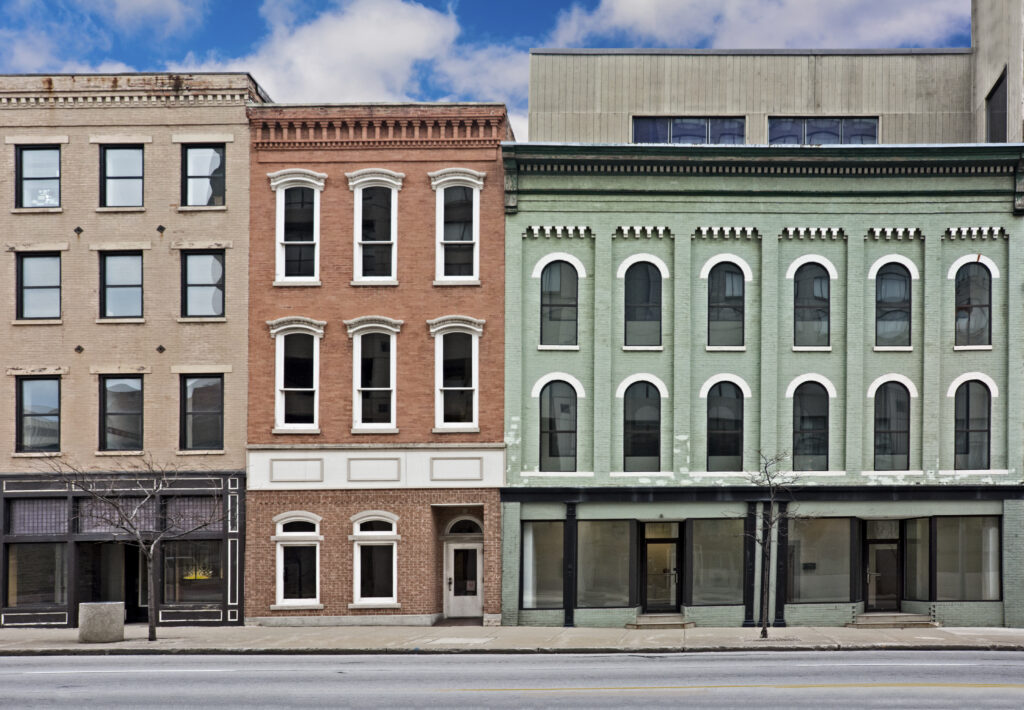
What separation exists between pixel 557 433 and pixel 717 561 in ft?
16.7

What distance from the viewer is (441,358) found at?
82.5ft

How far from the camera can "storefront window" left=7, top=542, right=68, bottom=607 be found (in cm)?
2511

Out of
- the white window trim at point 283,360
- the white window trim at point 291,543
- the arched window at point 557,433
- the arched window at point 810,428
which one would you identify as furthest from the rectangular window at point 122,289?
the arched window at point 810,428

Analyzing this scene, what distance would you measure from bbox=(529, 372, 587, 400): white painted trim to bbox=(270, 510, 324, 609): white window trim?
6217 mm

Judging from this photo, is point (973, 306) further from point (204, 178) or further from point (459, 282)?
point (204, 178)

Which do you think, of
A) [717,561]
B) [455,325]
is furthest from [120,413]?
[717,561]

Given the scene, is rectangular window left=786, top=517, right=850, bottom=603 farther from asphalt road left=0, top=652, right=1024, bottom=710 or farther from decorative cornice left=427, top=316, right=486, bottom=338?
decorative cornice left=427, top=316, right=486, bottom=338

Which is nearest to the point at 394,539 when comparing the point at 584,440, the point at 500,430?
the point at 500,430

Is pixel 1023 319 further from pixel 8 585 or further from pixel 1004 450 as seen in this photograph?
pixel 8 585

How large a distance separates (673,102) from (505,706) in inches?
887

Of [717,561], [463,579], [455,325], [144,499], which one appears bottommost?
[463,579]

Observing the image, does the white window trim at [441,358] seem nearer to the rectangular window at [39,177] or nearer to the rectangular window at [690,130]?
the rectangular window at [39,177]

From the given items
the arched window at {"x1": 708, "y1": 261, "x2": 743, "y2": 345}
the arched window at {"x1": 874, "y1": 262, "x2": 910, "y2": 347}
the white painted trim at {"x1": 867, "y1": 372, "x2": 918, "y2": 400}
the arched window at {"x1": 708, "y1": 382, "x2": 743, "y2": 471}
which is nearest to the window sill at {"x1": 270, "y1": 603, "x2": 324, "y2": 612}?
the arched window at {"x1": 708, "y1": 382, "x2": 743, "y2": 471}

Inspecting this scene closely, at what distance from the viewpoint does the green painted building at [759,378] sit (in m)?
24.9
